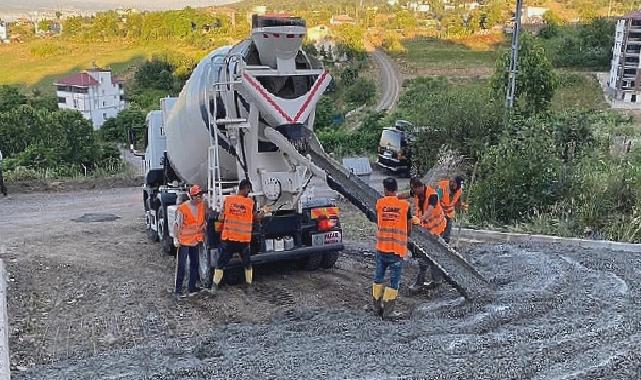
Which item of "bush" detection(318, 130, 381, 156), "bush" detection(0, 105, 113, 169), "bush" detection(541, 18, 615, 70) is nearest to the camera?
"bush" detection(0, 105, 113, 169)

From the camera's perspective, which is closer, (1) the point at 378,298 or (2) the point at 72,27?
(1) the point at 378,298

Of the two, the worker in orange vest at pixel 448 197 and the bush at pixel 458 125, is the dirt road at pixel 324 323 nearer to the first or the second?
the worker in orange vest at pixel 448 197

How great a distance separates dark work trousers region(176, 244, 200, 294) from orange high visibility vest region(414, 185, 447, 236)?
2.89 meters

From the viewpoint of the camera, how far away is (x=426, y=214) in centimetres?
805

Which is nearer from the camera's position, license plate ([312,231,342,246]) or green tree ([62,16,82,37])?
license plate ([312,231,342,246])

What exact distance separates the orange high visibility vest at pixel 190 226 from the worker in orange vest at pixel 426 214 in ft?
8.95

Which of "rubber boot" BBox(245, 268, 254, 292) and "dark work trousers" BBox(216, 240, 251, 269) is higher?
"dark work trousers" BBox(216, 240, 251, 269)

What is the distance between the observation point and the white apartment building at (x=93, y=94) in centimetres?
6231

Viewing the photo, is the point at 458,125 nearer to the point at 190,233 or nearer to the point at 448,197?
the point at 448,197

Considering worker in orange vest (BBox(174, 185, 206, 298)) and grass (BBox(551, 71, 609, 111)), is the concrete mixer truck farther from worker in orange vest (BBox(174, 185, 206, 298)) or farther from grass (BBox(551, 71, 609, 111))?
grass (BBox(551, 71, 609, 111))

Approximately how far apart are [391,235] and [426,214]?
1.24 m

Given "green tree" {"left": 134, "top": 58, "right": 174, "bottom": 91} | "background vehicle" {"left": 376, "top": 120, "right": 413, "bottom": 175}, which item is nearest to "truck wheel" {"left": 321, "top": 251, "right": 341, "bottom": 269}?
"background vehicle" {"left": 376, "top": 120, "right": 413, "bottom": 175}

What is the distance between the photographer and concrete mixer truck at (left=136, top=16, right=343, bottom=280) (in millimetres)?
7953

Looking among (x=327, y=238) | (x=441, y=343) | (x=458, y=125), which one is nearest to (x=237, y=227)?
(x=327, y=238)
